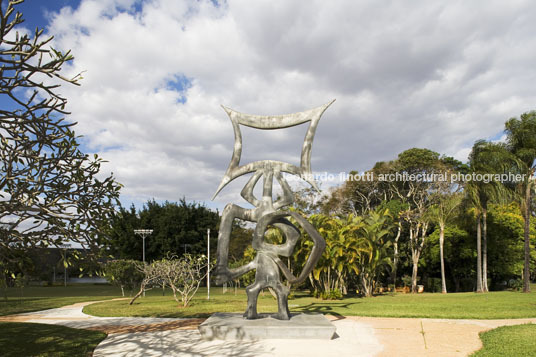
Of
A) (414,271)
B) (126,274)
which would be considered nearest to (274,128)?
(126,274)

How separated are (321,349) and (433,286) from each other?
Result: 28.7 metres

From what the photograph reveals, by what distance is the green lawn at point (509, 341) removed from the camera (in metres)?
8.41

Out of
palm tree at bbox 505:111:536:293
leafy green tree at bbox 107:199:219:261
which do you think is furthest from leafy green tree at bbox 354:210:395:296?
leafy green tree at bbox 107:199:219:261

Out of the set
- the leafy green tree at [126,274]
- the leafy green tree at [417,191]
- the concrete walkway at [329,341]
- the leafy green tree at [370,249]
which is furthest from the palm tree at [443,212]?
the leafy green tree at [126,274]

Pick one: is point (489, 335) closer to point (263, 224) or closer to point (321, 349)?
point (321, 349)

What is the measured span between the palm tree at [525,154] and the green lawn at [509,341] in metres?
14.8

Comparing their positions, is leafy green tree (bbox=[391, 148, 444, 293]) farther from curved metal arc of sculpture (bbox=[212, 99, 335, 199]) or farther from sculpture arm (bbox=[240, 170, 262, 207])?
sculpture arm (bbox=[240, 170, 262, 207])

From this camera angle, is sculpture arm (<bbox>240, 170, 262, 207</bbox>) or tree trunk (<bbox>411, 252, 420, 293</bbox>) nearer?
sculpture arm (<bbox>240, 170, 262, 207</bbox>)

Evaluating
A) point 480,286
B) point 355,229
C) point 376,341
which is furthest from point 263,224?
point 480,286

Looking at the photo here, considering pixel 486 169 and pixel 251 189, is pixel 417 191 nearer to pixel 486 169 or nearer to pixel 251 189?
pixel 486 169

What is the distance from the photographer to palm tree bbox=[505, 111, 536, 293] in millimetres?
23609

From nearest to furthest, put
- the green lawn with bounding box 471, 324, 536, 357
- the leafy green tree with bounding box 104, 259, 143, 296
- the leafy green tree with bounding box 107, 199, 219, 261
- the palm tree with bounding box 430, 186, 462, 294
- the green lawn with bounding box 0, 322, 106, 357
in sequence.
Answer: the green lawn with bounding box 471, 324, 536, 357, the green lawn with bounding box 0, 322, 106, 357, the leafy green tree with bounding box 104, 259, 143, 296, the palm tree with bounding box 430, 186, 462, 294, the leafy green tree with bounding box 107, 199, 219, 261

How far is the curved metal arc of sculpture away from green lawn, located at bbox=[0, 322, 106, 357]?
500 centimetres

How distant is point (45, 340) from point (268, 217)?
6.30m
